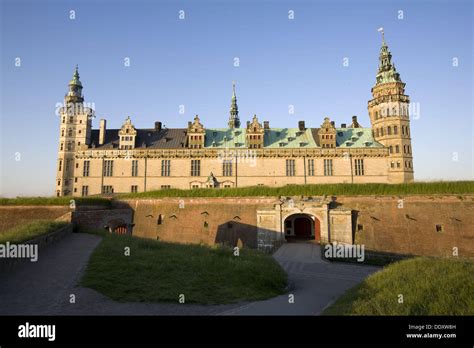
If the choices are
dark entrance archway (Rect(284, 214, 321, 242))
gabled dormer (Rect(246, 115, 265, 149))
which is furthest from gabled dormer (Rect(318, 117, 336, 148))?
dark entrance archway (Rect(284, 214, 321, 242))

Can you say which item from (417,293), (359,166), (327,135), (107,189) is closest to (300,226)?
(359,166)

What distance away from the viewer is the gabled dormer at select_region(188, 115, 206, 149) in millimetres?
46416

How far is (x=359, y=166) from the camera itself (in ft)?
149

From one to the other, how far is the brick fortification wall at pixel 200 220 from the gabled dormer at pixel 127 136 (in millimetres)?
14521

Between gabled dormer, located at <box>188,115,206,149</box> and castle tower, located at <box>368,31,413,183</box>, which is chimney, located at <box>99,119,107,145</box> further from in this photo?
castle tower, located at <box>368,31,413,183</box>

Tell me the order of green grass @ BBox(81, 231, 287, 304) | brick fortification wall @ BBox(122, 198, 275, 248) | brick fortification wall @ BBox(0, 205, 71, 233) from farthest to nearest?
1. brick fortification wall @ BBox(122, 198, 275, 248)
2. brick fortification wall @ BBox(0, 205, 71, 233)
3. green grass @ BBox(81, 231, 287, 304)

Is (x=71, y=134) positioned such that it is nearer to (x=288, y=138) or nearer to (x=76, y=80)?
(x=76, y=80)

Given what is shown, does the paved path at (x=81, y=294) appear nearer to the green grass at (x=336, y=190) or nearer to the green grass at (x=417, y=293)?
the green grass at (x=417, y=293)

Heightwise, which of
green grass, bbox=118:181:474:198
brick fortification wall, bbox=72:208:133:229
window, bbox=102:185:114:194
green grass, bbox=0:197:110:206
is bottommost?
brick fortification wall, bbox=72:208:133:229

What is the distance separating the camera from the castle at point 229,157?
148ft

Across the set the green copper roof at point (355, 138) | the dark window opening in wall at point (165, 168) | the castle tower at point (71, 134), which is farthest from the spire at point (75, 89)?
the green copper roof at point (355, 138)

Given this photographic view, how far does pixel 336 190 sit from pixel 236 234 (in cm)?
1176

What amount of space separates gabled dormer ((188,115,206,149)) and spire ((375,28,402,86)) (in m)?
30.9

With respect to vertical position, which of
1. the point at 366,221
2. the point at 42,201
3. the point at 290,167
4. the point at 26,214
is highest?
the point at 290,167
